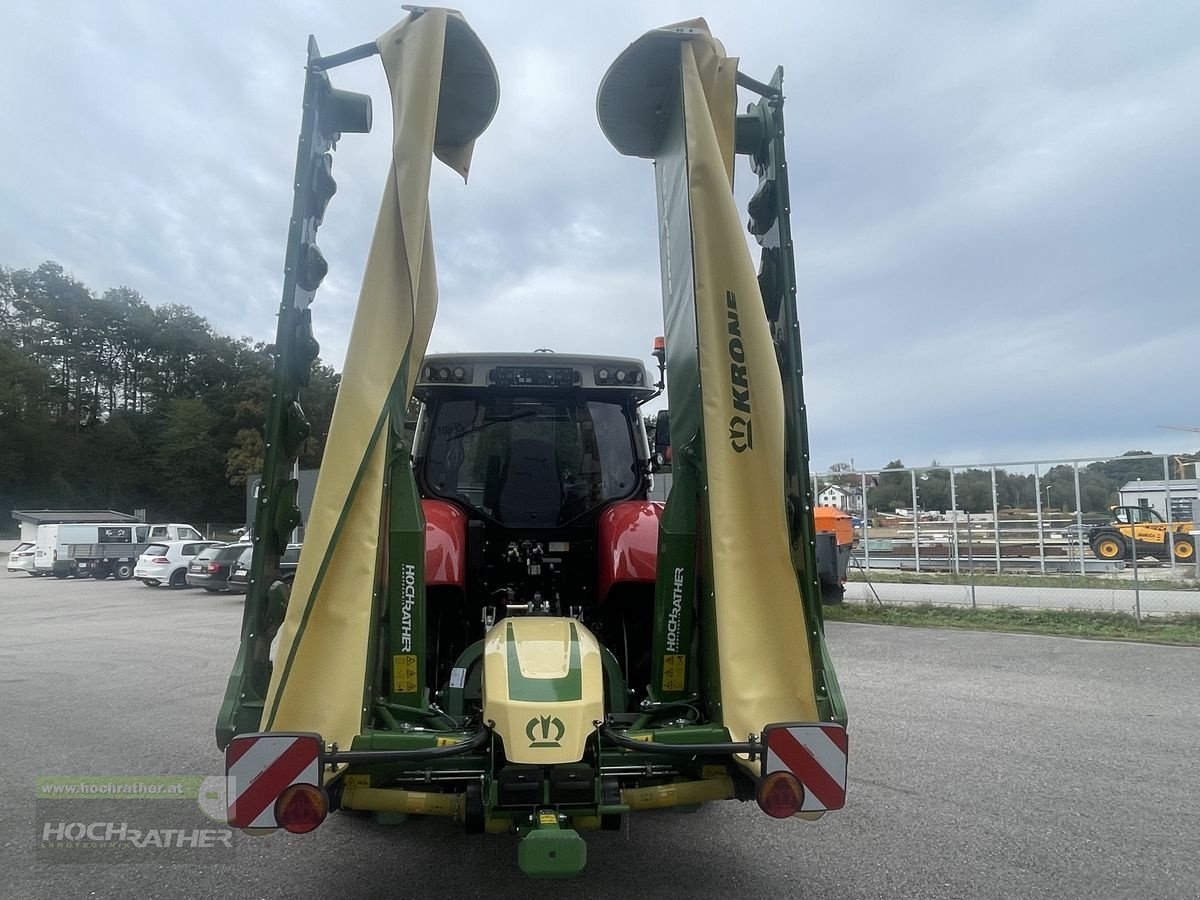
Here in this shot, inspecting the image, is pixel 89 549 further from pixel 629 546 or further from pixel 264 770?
pixel 264 770

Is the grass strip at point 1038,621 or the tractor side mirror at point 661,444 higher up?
the tractor side mirror at point 661,444

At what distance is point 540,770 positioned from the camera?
276cm

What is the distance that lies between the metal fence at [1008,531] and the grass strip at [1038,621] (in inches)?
41.8

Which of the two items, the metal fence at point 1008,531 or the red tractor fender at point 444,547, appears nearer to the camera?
the red tractor fender at point 444,547

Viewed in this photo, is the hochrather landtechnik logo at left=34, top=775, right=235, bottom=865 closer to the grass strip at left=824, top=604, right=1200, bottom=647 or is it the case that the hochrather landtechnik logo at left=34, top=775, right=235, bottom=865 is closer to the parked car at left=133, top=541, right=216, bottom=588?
the grass strip at left=824, top=604, right=1200, bottom=647

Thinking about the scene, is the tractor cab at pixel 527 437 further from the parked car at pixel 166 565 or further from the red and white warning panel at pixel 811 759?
the parked car at pixel 166 565

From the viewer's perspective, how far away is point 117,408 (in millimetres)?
65688

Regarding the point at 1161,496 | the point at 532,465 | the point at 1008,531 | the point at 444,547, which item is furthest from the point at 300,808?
the point at 1161,496

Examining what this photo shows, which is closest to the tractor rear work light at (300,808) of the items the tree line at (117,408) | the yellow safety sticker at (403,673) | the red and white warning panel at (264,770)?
the red and white warning panel at (264,770)

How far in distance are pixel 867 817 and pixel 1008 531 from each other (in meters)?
14.8

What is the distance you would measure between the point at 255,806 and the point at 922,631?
10764 mm

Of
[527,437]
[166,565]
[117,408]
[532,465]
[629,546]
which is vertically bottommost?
[166,565]

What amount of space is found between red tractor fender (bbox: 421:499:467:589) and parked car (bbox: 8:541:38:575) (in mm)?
31516

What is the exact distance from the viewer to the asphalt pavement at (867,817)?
142 inches
